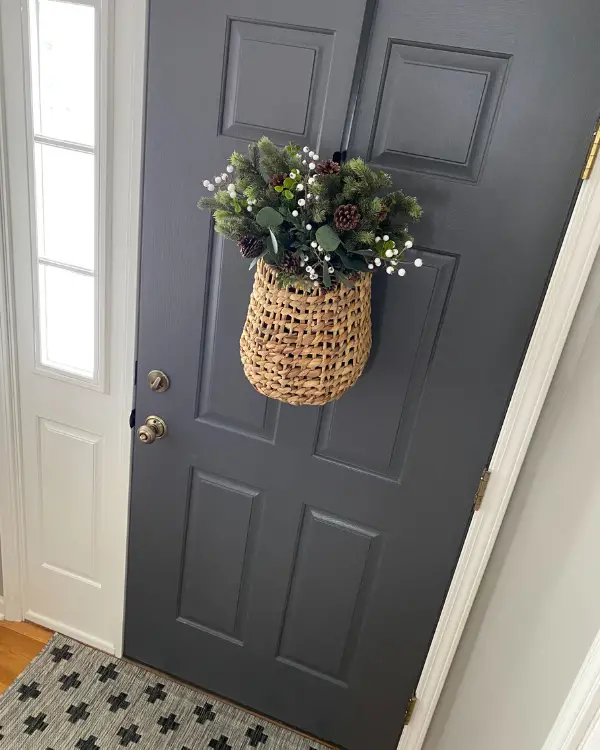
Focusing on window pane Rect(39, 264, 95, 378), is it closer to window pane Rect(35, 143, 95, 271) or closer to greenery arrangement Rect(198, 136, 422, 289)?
window pane Rect(35, 143, 95, 271)

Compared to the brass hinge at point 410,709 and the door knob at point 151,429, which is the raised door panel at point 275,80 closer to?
the door knob at point 151,429

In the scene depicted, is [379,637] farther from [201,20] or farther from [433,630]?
[201,20]

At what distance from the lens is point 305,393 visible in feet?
3.78

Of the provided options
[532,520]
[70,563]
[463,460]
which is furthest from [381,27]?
[70,563]

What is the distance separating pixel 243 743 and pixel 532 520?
1.10 m

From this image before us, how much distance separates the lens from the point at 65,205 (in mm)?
1524

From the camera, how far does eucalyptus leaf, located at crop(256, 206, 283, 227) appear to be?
1.02 m

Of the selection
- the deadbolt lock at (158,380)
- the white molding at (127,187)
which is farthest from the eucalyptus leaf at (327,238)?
the deadbolt lock at (158,380)

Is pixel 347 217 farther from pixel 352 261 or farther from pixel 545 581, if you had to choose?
pixel 545 581

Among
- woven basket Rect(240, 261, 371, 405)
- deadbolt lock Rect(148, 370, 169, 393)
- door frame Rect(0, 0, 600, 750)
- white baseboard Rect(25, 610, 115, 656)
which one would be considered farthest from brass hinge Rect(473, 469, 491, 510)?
white baseboard Rect(25, 610, 115, 656)

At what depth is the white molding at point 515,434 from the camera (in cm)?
116

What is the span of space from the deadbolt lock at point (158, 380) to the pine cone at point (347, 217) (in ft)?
2.44

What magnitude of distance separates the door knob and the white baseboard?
0.82 m

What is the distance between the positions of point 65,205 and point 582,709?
149 centimetres
